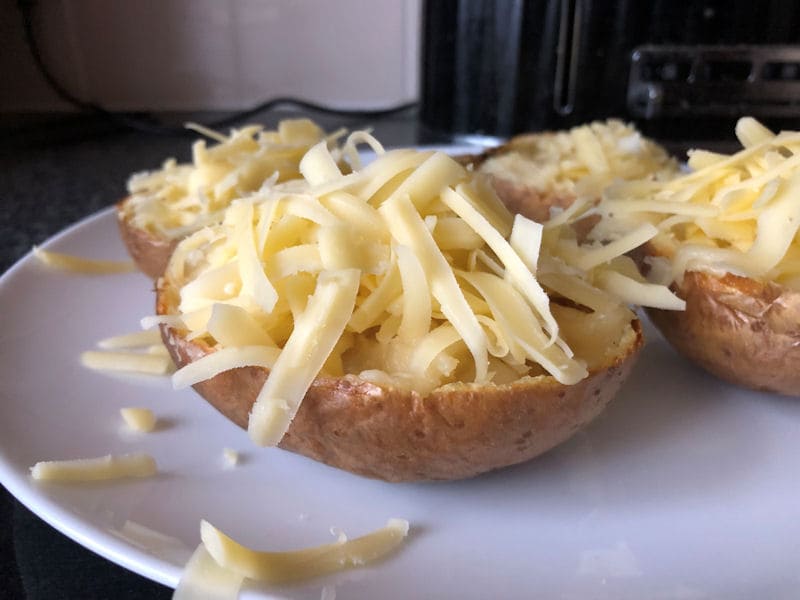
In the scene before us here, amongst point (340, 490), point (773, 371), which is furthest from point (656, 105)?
point (340, 490)

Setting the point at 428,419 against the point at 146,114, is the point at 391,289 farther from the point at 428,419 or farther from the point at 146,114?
the point at 146,114

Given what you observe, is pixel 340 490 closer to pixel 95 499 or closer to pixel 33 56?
pixel 95 499

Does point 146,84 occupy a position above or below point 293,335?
below

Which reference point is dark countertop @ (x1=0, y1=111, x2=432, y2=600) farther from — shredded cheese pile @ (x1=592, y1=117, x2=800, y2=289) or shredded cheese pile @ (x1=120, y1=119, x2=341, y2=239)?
shredded cheese pile @ (x1=592, y1=117, x2=800, y2=289)

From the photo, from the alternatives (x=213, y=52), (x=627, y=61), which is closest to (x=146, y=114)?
(x=213, y=52)

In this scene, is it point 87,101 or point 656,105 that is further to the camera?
point 87,101

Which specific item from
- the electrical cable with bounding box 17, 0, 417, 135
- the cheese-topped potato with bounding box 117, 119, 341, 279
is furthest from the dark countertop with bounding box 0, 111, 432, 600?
the cheese-topped potato with bounding box 117, 119, 341, 279
